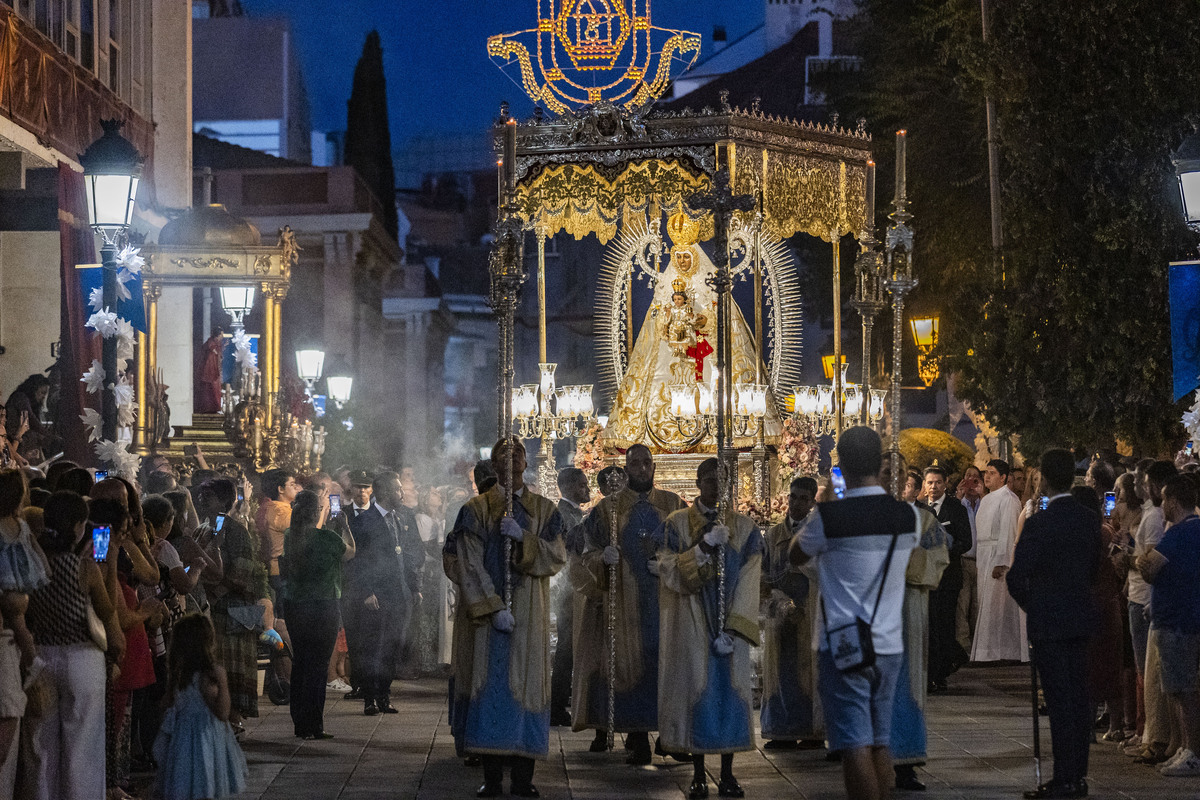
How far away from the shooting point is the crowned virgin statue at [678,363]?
52.0 feet

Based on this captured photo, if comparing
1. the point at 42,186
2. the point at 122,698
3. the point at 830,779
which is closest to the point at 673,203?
the point at 42,186

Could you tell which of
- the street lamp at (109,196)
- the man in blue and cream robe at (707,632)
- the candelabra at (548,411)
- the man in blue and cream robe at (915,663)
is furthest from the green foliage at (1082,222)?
the street lamp at (109,196)

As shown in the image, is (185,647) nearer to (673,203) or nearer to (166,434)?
(673,203)

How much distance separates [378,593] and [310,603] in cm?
146

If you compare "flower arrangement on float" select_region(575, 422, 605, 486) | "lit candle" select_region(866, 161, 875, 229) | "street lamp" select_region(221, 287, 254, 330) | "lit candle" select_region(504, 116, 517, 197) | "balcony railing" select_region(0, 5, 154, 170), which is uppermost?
"balcony railing" select_region(0, 5, 154, 170)

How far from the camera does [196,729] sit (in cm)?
795

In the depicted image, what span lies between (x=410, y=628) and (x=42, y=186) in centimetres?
528

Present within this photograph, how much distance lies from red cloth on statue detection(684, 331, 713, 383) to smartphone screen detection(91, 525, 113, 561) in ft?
27.1

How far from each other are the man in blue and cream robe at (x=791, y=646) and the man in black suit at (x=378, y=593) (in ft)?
10.5

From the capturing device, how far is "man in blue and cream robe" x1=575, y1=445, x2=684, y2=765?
10.5 metres

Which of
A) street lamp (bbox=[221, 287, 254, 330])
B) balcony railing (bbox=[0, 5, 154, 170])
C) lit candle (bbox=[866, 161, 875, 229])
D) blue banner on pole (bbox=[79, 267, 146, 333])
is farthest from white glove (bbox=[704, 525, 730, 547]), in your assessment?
street lamp (bbox=[221, 287, 254, 330])

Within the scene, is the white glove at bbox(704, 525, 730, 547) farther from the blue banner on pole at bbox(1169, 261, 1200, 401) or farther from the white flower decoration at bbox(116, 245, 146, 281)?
the white flower decoration at bbox(116, 245, 146, 281)

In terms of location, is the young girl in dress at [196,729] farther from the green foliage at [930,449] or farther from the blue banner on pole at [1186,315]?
the green foliage at [930,449]

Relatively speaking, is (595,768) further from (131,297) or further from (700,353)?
(700,353)
